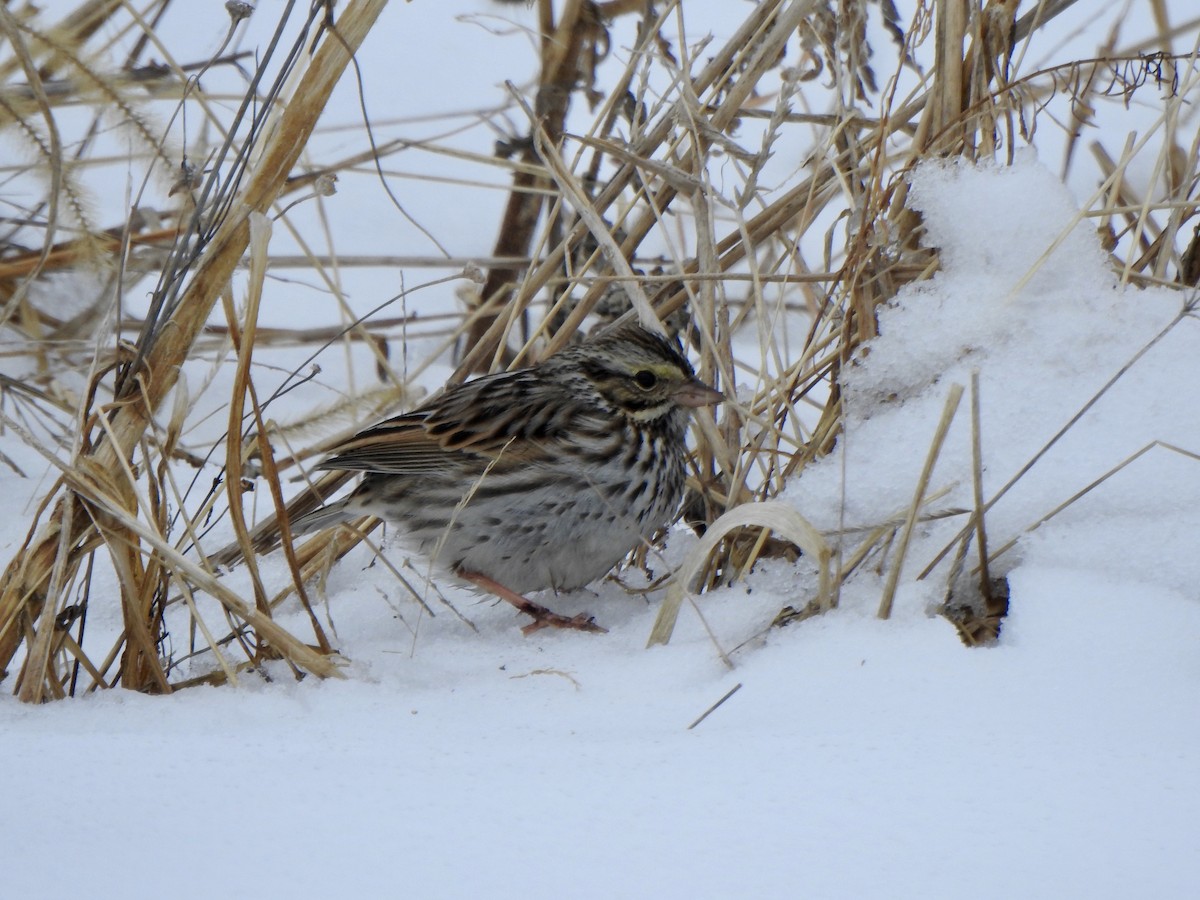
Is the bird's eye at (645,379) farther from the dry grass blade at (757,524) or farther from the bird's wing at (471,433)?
the dry grass blade at (757,524)

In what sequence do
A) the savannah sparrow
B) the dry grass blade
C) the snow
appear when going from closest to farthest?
the snow, the dry grass blade, the savannah sparrow

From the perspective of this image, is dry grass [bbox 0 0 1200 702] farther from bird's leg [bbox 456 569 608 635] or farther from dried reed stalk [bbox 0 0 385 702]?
bird's leg [bbox 456 569 608 635]

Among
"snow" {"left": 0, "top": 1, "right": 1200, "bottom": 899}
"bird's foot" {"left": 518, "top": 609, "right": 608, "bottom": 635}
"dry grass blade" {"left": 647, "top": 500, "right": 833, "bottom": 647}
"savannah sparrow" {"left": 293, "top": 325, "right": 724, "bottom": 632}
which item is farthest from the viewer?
"savannah sparrow" {"left": 293, "top": 325, "right": 724, "bottom": 632}

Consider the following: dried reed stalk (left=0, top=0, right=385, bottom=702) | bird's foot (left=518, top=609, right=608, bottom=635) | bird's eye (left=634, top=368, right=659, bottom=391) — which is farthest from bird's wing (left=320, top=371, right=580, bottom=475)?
dried reed stalk (left=0, top=0, right=385, bottom=702)

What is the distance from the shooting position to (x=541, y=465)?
9.96ft

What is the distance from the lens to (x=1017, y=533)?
2.41 meters

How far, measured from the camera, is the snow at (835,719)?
1577 millimetres

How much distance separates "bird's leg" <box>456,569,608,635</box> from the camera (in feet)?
8.94

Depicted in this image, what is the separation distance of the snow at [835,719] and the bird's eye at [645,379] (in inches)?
20.8

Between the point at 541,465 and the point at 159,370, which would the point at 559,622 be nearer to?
the point at 541,465

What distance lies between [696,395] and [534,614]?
61 cm

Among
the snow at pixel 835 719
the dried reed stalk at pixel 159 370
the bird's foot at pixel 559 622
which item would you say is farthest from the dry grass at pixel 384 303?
the bird's foot at pixel 559 622

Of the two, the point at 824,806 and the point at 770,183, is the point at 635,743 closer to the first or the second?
the point at 824,806

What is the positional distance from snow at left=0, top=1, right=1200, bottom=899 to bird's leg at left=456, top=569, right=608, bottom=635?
0.05m
